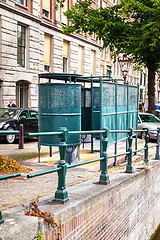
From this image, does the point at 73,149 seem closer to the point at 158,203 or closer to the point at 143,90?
the point at 158,203

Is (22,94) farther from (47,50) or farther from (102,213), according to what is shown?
(102,213)

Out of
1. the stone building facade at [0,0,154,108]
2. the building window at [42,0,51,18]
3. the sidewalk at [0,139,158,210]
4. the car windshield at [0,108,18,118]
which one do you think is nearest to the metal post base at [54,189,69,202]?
the sidewalk at [0,139,158,210]

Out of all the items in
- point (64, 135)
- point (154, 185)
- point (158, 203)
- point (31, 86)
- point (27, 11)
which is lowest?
point (158, 203)

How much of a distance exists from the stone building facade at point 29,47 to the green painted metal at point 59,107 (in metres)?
9.61

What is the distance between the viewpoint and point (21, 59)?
2325cm

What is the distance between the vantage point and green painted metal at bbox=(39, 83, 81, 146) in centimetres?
848

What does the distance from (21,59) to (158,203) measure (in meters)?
17.1

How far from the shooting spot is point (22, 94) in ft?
77.9

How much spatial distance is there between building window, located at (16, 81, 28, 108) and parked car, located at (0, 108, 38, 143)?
6.75 meters

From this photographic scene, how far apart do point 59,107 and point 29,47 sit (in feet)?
52.6

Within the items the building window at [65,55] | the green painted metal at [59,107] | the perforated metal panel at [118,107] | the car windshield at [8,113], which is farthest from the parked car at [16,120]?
the building window at [65,55]

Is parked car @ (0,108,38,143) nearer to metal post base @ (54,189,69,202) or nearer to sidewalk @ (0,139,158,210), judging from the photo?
sidewalk @ (0,139,158,210)

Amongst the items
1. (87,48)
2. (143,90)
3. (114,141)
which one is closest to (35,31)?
(87,48)

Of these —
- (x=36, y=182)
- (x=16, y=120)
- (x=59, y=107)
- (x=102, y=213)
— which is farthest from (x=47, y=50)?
(x=102, y=213)
